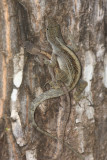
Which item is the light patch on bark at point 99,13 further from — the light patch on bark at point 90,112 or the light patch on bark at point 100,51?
the light patch on bark at point 90,112

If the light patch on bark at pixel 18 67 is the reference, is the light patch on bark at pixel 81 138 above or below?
below

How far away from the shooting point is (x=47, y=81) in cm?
288

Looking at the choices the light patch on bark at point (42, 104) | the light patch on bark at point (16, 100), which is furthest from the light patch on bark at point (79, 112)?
the light patch on bark at point (16, 100)

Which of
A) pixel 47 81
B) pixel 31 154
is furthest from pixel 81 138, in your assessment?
pixel 47 81

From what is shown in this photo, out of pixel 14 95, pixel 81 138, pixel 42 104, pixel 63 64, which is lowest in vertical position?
pixel 81 138

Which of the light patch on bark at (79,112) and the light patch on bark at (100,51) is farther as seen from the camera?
the light patch on bark at (79,112)

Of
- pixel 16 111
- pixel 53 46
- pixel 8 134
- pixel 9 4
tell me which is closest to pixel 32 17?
pixel 9 4

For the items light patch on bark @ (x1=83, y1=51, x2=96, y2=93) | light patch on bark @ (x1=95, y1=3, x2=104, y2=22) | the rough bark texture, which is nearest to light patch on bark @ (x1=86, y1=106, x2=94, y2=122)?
the rough bark texture

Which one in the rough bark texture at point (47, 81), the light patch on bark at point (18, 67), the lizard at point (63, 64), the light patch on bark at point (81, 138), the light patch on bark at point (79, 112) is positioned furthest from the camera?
the light patch on bark at point (81, 138)

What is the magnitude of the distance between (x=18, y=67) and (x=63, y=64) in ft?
2.77

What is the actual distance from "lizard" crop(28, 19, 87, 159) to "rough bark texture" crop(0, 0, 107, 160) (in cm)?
8

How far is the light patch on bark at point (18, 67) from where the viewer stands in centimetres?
263

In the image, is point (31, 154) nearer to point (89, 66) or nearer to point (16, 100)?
point (16, 100)

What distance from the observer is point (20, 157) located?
3062 millimetres
